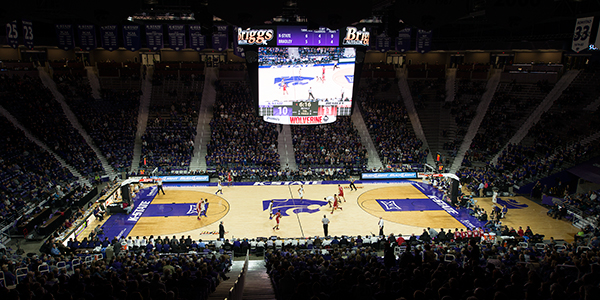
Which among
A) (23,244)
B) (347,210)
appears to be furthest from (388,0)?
(23,244)

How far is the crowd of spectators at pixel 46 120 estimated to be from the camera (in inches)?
1208

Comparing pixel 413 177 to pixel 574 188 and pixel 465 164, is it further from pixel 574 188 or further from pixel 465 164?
pixel 574 188

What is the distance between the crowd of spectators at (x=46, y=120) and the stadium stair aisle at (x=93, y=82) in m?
4.35

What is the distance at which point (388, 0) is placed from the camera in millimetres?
21734

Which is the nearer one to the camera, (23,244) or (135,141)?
(23,244)

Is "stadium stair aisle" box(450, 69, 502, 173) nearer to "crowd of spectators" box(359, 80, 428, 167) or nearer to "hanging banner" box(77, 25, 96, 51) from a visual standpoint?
"crowd of spectators" box(359, 80, 428, 167)

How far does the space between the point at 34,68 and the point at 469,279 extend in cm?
4633

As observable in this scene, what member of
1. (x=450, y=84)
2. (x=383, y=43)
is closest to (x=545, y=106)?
(x=450, y=84)

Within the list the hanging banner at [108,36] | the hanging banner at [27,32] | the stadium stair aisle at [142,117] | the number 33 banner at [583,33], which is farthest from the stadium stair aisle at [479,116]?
the hanging banner at [27,32]

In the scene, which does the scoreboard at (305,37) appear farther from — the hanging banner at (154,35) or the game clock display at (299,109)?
the hanging banner at (154,35)

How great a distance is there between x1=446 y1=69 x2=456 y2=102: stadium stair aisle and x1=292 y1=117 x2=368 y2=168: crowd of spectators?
42.8 ft

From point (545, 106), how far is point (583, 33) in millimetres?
16557

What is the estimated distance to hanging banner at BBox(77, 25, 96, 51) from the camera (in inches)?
1112

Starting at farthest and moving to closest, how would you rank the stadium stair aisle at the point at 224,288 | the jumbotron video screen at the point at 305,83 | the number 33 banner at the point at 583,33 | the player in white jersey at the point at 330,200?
the player in white jersey at the point at 330,200 < the jumbotron video screen at the point at 305,83 < the number 33 banner at the point at 583,33 < the stadium stair aisle at the point at 224,288
